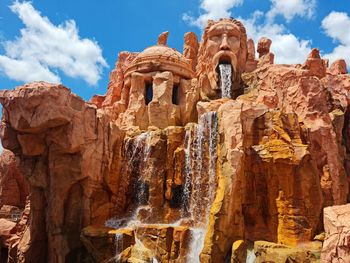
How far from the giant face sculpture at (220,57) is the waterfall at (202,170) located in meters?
6.90

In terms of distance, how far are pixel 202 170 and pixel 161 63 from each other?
10.5m

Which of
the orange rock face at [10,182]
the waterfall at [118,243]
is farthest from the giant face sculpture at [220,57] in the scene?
the orange rock face at [10,182]

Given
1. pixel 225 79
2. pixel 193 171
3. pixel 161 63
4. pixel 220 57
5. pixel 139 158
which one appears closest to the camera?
pixel 193 171

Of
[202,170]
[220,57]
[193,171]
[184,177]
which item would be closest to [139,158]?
[184,177]

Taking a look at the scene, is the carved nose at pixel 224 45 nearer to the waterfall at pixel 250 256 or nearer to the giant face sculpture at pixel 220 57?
the giant face sculpture at pixel 220 57

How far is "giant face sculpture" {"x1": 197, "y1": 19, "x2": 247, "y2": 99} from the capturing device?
24.4 m

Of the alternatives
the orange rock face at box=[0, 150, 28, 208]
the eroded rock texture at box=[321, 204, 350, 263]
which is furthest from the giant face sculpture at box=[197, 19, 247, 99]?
the eroded rock texture at box=[321, 204, 350, 263]

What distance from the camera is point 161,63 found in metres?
24.8

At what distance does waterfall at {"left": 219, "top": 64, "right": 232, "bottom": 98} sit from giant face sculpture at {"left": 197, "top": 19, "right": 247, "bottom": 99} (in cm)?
7

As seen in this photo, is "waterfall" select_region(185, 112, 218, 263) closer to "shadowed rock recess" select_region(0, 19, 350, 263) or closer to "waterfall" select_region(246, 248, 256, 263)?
"shadowed rock recess" select_region(0, 19, 350, 263)

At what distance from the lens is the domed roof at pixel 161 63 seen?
81.6 ft

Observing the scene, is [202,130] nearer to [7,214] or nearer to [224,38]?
[224,38]

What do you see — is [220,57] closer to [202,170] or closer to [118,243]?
[202,170]

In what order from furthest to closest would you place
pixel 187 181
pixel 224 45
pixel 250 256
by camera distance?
pixel 224 45 < pixel 187 181 < pixel 250 256
